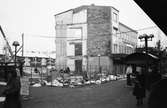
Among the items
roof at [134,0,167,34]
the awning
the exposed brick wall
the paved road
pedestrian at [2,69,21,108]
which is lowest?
the paved road

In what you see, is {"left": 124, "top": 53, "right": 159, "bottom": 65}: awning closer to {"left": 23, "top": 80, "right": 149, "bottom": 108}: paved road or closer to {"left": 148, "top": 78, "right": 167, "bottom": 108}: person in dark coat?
{"left": 23, "top": 80, "right": 149, "bottom": 108}: paved road

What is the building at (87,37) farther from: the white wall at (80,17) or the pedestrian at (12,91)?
the pedestrian at (12,91)

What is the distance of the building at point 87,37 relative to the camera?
1884 inches

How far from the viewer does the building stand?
157 ft

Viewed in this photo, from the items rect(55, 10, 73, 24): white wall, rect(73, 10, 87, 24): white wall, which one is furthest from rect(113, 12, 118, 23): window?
rect(55, 10, 73, 24): white wall

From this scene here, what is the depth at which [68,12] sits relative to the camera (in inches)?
2005

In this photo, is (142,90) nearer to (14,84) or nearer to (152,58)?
(152,58)

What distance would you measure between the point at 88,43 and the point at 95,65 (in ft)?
14.5

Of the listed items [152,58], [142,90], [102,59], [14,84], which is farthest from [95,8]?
[14,84]

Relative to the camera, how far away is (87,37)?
4872cm

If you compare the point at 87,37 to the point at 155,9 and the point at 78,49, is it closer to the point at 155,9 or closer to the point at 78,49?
the point at 78,49

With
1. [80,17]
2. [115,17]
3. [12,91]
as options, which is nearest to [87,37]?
[80,17]

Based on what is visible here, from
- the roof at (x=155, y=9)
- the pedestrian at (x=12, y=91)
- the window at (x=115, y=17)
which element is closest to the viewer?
the roof at (x=155, y=9)

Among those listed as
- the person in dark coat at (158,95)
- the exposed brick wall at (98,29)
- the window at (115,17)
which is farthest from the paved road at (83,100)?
the window at (115,17)
